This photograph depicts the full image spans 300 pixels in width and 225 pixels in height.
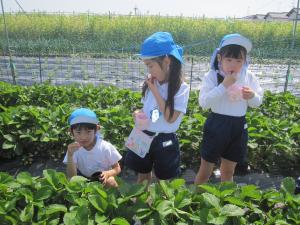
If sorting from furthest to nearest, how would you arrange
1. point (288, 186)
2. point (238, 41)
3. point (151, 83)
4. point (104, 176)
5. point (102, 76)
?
point (102, 76) < point (104, 176) < point (238, 41) < point (151, 83) < point (288, 186)

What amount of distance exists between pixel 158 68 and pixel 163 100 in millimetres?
224

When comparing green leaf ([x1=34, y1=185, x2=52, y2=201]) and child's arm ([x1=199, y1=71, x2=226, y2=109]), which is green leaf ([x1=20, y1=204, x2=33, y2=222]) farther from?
child's arm ([x1=199, y1=71, x2=226, y2=109])

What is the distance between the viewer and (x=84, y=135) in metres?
2.76

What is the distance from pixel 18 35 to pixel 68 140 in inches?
649

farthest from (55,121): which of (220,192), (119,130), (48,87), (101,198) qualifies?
(220,192)

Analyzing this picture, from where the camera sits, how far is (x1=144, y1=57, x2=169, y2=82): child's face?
8.02 ft

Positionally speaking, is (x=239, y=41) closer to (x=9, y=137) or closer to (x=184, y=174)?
(x=184, y=174)

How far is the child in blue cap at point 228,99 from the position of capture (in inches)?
104

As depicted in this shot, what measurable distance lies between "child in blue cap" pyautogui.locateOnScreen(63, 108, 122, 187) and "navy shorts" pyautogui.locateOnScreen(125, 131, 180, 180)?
0.65ft

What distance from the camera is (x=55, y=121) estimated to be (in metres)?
4.08

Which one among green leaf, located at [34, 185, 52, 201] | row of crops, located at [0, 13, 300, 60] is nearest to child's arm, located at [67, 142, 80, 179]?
green leaf, located at [34, 185, 52, 201]

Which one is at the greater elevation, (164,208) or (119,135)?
(164,208)

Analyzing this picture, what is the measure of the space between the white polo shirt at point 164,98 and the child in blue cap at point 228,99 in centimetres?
24

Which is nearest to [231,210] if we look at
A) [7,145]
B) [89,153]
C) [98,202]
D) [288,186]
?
[288,186]
